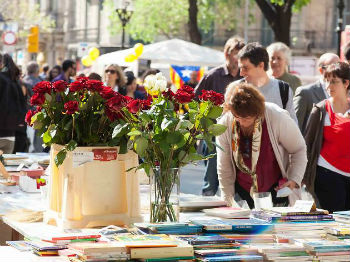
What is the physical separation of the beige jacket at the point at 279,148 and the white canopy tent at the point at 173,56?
1676 centimetres

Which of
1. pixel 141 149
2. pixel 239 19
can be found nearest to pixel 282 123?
pixel 141 149

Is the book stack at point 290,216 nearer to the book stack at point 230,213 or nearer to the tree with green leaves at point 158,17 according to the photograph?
the book stack at point 230,213

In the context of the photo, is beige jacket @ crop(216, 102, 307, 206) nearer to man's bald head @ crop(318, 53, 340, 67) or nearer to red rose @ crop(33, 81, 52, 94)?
red rose @ crop(33, 81, 52, 94)

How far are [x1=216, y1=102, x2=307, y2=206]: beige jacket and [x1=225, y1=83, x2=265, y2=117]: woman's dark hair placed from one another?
13.3 inches

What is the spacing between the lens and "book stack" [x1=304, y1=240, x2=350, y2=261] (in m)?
4.33

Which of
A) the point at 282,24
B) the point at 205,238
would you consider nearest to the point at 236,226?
the point at 205,238

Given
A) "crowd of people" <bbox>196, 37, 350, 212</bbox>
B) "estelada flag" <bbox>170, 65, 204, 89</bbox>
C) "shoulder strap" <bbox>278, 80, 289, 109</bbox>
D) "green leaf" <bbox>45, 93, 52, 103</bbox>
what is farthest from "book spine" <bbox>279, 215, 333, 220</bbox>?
"estelada flag" <bbox>170, 65, 204, 89</bbox>

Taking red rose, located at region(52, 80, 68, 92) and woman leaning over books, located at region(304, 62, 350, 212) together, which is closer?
red rose, located at region(52, 80, 68, 92)

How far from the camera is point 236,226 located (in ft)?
15.4

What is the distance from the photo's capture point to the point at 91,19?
63219 mm

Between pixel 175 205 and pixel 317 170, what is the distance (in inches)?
113

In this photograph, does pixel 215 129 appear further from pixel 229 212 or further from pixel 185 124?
pixel 229 212

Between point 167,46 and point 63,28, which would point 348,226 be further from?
point 63,28

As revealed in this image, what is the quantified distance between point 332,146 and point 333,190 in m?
0.33
